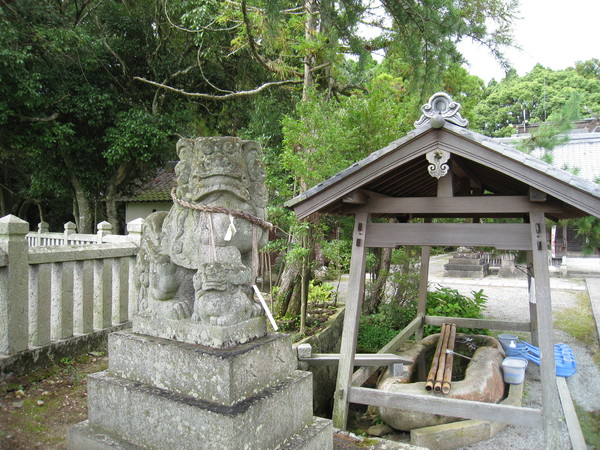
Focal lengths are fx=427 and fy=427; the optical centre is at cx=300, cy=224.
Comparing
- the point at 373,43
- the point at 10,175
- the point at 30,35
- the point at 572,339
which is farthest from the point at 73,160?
the point at 572,339

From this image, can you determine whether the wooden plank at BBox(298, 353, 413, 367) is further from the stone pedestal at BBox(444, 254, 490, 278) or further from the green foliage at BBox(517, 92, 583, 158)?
the stone pedestal at BBox(444, 254, 490, 278)

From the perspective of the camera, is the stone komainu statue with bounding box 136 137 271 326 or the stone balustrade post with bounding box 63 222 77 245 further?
the stone balustrade post with bounding box 63 222 77 245

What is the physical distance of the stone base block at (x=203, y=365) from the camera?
2.27 meters

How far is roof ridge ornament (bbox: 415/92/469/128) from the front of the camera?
3.88 meters

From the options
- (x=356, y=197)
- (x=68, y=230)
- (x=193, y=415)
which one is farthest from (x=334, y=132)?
(x=68, y=230)

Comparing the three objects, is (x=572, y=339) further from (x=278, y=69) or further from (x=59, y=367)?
(x=59, y=367)

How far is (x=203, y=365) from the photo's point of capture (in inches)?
91.3

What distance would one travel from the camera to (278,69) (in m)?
8.05

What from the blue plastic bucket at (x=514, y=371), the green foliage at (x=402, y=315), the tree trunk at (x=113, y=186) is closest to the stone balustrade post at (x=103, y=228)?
the green foliage at (x=402, y=315)

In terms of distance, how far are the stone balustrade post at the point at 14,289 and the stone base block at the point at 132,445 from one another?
7.15 ft

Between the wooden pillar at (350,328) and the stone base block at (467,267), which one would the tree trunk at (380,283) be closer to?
the wooden pillar at (350,328)

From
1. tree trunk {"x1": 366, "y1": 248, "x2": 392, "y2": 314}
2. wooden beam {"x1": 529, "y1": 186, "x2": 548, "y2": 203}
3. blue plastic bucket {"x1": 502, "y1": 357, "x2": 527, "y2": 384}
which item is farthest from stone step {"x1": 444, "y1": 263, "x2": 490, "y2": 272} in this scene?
wooden beam {"x1": 529, "y1": 186, "x2": 548, "y2": 203}

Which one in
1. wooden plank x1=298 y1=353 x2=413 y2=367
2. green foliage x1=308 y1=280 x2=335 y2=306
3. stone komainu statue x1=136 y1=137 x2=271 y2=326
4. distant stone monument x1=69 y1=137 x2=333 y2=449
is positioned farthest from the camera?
green foliage x1=308 y1=280 x2=335 y2=306

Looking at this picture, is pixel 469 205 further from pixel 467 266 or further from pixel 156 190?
pixel 156 190
